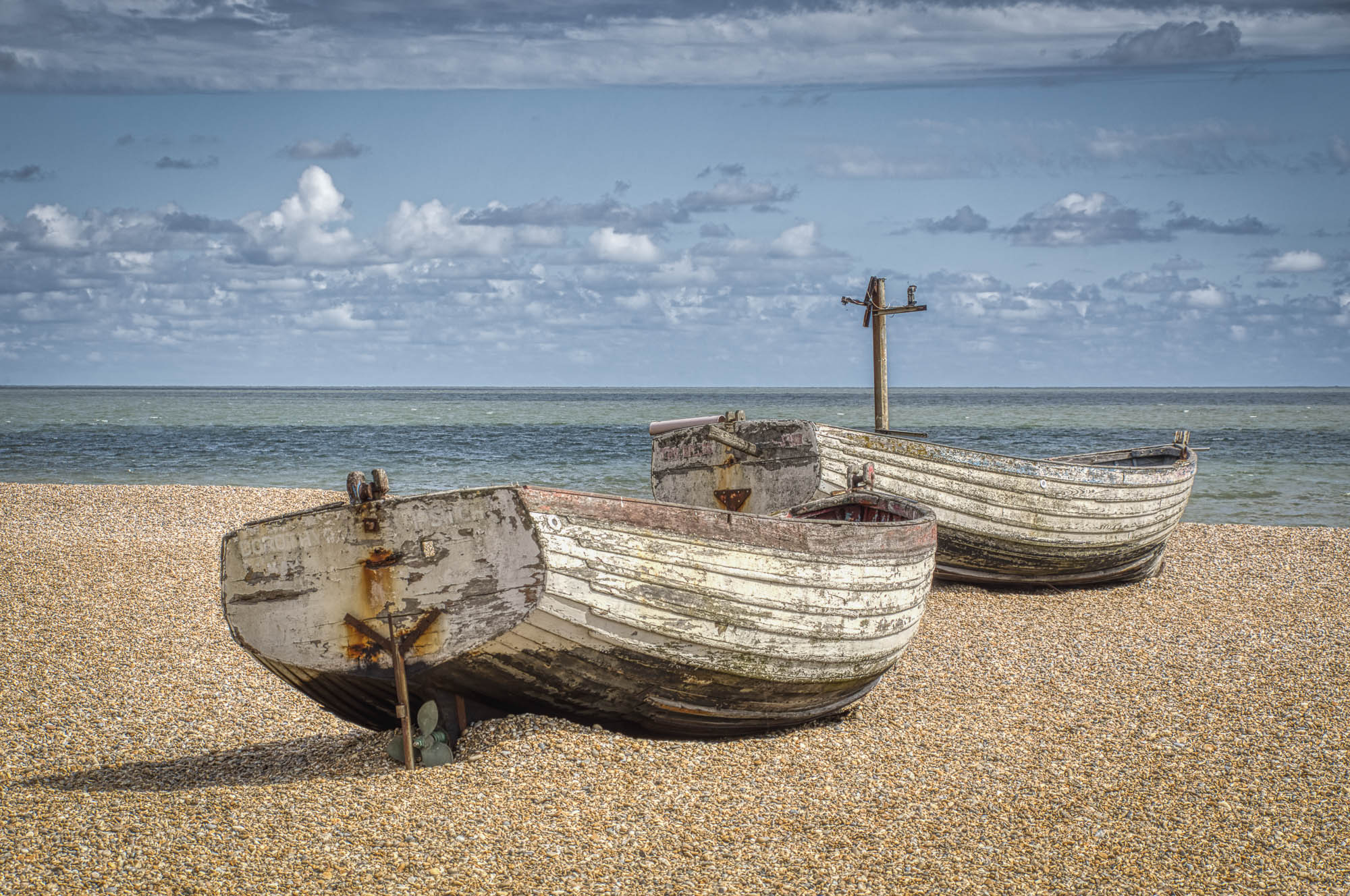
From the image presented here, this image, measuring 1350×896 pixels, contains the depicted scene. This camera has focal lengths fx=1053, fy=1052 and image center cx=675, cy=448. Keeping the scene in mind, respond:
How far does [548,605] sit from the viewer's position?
5.15 meters

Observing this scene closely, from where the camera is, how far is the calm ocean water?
29500 millimetres

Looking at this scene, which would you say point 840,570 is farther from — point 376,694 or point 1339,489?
point 1339,489

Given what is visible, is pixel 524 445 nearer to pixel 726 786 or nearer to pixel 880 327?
pixel 880 327

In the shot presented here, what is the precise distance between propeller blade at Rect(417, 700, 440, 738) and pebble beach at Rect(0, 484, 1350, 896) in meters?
0.21

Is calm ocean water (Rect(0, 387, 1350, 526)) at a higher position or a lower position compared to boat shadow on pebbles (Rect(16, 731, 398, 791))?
lower

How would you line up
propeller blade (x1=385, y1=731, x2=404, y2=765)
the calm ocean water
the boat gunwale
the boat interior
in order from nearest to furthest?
1. propeller blade (x1=385, y1=731, x2=404, y2=765)
2. the boat gunwale
3. the boat interior
4. the calm ocean water

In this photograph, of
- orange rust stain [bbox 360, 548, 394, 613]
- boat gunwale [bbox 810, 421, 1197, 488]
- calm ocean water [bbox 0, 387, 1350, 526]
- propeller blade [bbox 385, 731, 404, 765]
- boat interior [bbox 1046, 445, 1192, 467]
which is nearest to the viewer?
orange rust stain [bbox 360, 548, 394, 613]

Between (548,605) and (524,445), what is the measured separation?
44.6 m

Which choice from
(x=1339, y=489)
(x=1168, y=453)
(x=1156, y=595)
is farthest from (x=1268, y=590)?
(x=1339, y=489)

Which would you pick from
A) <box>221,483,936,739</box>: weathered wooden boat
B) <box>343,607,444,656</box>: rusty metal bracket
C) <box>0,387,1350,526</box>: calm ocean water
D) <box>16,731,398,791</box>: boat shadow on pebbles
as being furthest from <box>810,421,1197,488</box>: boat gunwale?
<box>0,387,1350,526</box>: calm ocean water

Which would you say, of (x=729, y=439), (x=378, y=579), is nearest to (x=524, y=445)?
(x=729, y=439)

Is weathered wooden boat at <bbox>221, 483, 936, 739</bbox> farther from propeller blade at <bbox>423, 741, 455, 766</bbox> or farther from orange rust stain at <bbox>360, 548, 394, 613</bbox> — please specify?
propeller blade at <bbox>423, 741, 455, 766</bbox>

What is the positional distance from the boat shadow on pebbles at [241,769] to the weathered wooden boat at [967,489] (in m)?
3.75

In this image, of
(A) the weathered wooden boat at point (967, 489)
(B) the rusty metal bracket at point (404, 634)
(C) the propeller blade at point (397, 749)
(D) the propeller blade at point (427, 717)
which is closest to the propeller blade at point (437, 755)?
(D) the propeller blade at point (427, 717)
